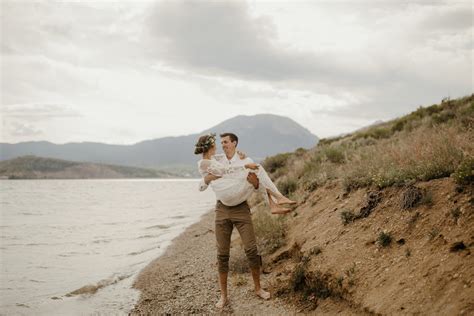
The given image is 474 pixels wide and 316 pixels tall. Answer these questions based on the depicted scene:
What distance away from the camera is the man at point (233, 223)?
18.1 feet

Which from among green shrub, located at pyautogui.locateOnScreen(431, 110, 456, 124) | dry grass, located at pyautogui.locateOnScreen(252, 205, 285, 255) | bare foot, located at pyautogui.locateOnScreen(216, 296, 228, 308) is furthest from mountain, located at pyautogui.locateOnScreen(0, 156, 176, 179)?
bare foot, located at pyautogui.locateOnScreen(216, 296, 228, 308)

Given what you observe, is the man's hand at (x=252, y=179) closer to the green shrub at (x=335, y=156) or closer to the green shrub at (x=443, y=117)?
the green shrub at (x=335, y=156)

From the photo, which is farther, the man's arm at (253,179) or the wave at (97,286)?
the wave at (97,286)

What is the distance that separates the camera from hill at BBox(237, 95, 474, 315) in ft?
12.7

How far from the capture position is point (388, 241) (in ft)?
16.3

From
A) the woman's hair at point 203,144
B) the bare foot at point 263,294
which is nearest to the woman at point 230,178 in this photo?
the woman's hair at point 203,144

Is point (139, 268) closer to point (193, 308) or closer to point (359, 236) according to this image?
point (193, 308)

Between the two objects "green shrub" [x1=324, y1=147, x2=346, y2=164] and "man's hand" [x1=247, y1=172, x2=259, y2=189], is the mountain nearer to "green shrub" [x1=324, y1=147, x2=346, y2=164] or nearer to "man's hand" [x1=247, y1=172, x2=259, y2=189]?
"green shrub" [x1=324, y1=147, x2=346, y2=164]

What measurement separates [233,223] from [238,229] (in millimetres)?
121

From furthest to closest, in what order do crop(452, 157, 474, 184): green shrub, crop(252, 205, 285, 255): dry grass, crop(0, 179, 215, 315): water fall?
crop(252, 205, 285, 255): dry grass
crop(0, 179, 215, 315): water
crop(452, 157, 474, 184): green shrub

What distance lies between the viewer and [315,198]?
8.27m

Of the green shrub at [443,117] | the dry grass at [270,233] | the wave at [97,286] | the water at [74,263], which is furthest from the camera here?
the green shrub at [443,117]

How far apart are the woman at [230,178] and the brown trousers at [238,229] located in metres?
0.17

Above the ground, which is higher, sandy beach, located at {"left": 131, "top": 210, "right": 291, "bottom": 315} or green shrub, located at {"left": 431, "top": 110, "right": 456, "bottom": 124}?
green shrub, located at {"left": 431, "top": 110, "right": 456, "bottom": 124}
